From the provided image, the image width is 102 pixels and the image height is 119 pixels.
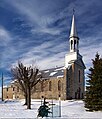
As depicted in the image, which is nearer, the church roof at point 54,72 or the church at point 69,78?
the church at point 69,78

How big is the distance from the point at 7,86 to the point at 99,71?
61227 mm

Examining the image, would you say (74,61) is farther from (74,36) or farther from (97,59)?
(97,59)

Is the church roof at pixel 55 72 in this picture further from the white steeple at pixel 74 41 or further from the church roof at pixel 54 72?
the white steeple at pixel 74 41

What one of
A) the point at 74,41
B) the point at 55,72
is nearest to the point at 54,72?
the point at 55,72

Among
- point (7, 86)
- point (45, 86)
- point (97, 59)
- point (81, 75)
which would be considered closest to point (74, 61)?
point (81, 75)

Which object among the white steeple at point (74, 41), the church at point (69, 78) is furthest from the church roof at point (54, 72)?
the white steeple at point (74, 41)

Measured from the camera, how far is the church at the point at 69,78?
6300 cm

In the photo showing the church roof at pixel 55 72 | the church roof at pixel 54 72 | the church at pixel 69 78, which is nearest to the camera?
the church at pixel 69 78

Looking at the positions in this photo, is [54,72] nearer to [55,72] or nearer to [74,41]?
[55,72]

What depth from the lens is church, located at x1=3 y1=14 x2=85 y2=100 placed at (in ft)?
207

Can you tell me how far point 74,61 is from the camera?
63.8m

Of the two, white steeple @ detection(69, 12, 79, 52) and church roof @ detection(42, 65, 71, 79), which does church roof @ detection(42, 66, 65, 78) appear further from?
white steeple @ detection(69, 12, 79, 52)

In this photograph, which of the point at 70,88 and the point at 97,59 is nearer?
the point at 97,59

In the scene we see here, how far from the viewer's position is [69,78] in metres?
64.1
